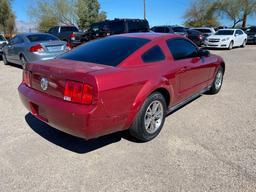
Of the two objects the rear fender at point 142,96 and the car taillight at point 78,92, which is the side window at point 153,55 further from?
the car taillight at point 78,92

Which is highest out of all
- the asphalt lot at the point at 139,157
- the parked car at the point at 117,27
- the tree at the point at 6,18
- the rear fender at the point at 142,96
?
the tree at the point at 6,18

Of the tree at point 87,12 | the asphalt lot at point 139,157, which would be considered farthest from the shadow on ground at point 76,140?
the tree at point 87,12

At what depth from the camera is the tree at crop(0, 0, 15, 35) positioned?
31.5m

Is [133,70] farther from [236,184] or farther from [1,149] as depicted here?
[1,149]

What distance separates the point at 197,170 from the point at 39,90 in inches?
88.8

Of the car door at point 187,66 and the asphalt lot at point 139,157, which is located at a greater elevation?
the car door at point 187,66

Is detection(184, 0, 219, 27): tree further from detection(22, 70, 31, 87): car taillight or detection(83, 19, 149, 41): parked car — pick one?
detection(22, 70, 31, 87): car taillight

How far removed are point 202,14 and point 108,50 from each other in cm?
4821

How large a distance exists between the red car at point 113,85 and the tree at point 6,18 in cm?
3293

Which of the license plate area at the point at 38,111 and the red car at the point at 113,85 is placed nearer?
the red car at the point at 113,85

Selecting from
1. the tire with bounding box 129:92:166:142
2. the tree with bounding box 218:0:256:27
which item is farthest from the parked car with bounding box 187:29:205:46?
the tree with bounding box 218:0:256:27

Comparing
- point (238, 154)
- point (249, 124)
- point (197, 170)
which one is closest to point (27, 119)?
point (197, 170)

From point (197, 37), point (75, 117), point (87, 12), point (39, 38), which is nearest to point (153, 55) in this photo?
point (75, 117)

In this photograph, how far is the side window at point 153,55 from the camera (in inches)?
139
